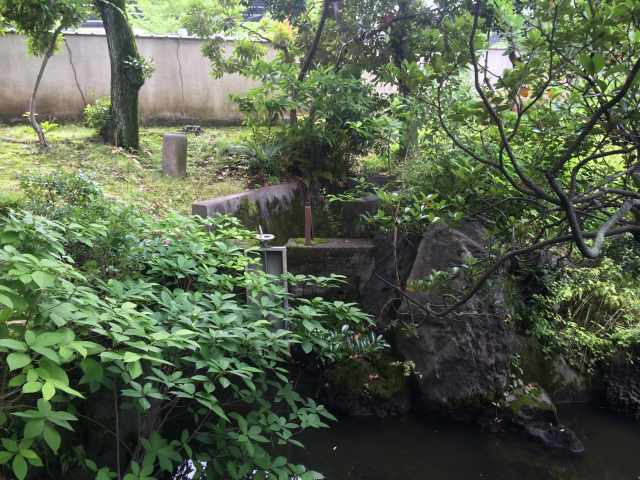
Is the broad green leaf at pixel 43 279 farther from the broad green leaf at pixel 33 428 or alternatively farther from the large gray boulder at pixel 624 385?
the large gray boulder at pixel 624 385

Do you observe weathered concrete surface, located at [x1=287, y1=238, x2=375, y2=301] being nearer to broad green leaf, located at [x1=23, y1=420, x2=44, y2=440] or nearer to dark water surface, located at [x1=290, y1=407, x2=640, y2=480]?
dark water surface, located at [x1=290, y1=407, x2=640, y2=480]

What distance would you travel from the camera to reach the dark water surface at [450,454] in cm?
508

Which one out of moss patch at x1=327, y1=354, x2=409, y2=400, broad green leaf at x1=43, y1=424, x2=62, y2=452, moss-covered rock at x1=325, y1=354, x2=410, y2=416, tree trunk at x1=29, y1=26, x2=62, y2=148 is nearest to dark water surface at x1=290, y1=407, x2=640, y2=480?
moss-covered rock at x1=325, y1=354, x2=410, y2=416

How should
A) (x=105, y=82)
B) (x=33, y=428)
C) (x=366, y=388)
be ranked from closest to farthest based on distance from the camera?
(x=33, y=428), (x=366, y=388), (x=105, y=82)

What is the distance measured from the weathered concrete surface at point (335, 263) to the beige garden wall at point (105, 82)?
5810 mm

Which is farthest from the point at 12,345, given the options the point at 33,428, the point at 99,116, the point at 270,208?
the point at 99,116

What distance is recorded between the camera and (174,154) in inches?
322

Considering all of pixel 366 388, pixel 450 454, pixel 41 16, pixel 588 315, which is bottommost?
pixel 450 454

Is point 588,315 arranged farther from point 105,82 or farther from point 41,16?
point 105,82

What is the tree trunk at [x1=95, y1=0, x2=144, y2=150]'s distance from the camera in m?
8.45

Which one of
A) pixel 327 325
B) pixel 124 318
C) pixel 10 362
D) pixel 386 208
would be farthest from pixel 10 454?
pixel 386 208

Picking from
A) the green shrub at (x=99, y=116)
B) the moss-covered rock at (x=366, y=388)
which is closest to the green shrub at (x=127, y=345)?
the moss-covered rock at (x=366, y=388)

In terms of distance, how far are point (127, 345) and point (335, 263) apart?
4529 mm

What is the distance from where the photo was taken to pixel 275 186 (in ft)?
26.7
